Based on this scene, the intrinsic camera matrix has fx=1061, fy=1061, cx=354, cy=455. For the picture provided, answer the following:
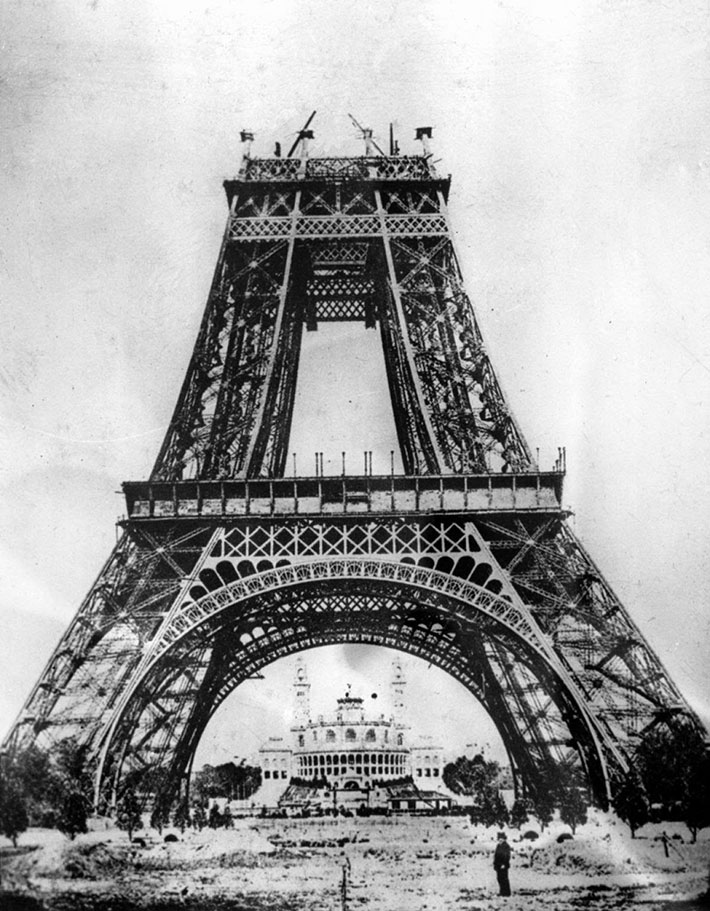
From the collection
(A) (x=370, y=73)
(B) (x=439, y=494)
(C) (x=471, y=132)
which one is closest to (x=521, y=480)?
(B) (x=439, y=494)

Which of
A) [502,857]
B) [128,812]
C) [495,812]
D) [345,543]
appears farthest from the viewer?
Result: [495,812]

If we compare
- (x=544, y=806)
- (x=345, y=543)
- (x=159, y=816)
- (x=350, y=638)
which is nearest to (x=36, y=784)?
(x=159, y=816)

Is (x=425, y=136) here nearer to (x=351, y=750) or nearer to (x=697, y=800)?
(x=697, y=800)

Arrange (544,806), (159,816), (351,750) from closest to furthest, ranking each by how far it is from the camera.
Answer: (159,816) < (544,806) < (351,750)

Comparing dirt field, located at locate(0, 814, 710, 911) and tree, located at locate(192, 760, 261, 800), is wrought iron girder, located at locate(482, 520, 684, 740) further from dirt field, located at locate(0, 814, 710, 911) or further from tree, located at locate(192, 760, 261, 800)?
tree, located at locate(192, 760, 261, 800)

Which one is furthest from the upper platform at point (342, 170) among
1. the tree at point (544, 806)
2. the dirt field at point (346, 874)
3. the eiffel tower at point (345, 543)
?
the dirt field at point (346, 874)

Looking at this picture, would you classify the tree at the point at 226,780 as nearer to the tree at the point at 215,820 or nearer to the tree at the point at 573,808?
the tree at the point at 215,820
